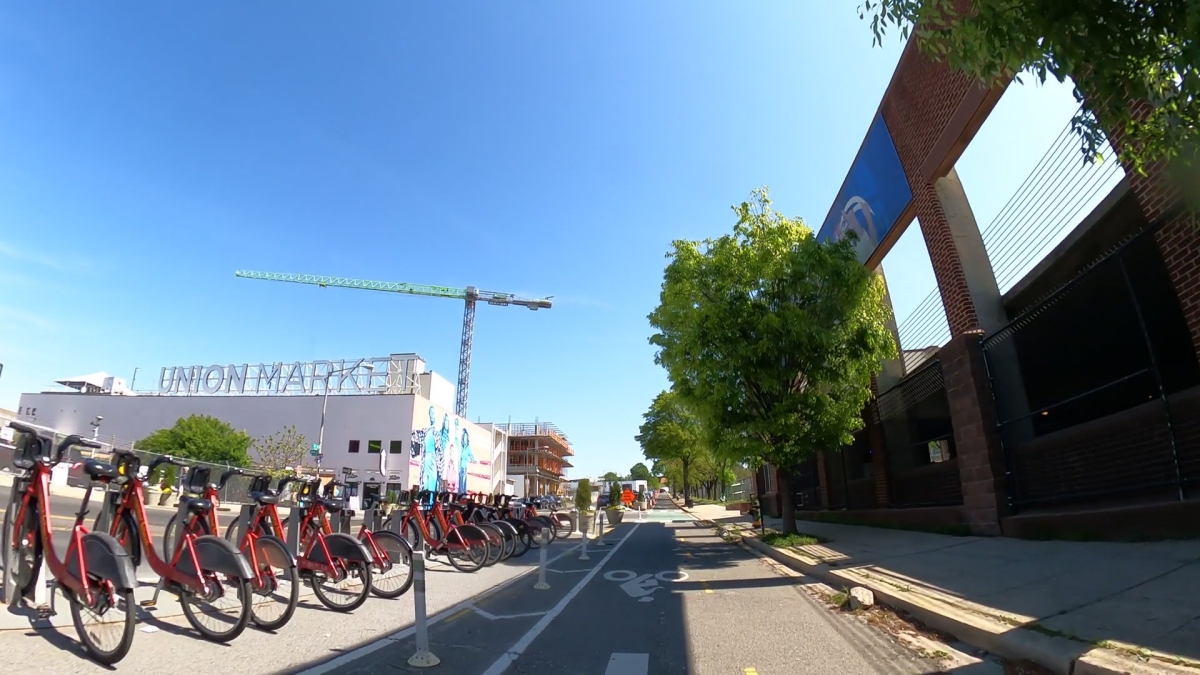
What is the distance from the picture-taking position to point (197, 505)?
5570mm

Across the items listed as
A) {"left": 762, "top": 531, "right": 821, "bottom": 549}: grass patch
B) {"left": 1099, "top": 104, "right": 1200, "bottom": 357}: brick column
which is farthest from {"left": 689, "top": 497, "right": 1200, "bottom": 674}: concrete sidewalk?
{"left": 762, "top": 531, "right": 821, "bottom": 549}: grass patch

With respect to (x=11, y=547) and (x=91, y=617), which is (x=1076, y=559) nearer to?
(x=91, y=617)

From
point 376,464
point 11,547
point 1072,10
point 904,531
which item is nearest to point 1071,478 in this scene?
point 904,531

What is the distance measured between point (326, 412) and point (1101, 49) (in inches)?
2298

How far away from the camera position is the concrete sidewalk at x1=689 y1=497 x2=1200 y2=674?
4.33 meters

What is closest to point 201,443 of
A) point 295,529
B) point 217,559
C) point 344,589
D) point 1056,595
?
point 295,529

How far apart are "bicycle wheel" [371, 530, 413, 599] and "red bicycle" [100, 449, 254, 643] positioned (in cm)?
238

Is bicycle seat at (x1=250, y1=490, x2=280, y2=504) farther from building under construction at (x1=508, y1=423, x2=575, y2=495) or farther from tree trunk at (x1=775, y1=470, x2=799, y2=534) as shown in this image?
building under construction at (x1=508, y1=423, x2=575, y2=495)

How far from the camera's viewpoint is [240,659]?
15.7 ft

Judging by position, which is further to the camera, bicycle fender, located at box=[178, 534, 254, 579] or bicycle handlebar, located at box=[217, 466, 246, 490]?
bicycle handlebar, located at box=[217, 466, 246, 490]

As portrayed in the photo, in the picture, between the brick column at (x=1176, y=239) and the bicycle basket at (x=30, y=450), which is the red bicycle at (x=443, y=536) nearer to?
the bicycle basket at (x=30, y=450)

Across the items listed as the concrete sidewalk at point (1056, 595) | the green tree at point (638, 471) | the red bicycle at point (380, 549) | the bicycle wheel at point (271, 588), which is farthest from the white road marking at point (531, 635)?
the green tree at point (638, 471)

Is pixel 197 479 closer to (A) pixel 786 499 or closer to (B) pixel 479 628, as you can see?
(B) pixel 479 628

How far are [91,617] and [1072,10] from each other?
7.63 metres
